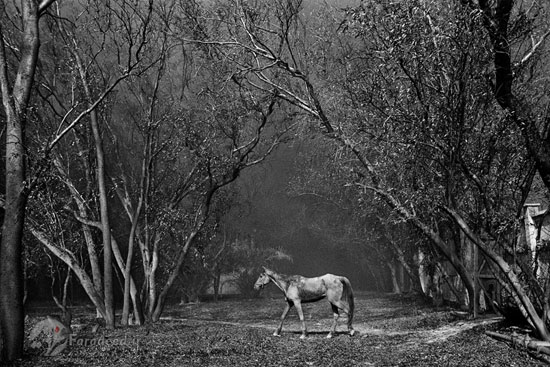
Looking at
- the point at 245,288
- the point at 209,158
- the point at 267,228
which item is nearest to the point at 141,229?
the point at 209,158

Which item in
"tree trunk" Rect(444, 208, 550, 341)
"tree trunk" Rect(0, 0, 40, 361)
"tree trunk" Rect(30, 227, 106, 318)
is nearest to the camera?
"tree trunk" Rect(0, 0, 40, 361)

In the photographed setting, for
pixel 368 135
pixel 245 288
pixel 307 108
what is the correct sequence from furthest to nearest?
pixel 245 288 < pixel 307 108 < pixel 368 135

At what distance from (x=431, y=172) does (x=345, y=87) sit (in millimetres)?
3773

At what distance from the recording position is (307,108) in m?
16.4

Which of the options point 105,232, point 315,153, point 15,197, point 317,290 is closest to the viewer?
point 15,197

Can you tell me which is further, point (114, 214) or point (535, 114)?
point (114, 214)

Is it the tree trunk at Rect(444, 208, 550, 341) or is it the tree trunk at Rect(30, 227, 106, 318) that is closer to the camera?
the tree trunk at Rect(444, 208, 550, 341)

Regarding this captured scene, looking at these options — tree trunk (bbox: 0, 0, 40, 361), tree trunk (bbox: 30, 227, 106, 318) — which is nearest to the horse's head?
tree trunk (bbox: 30, 227, 106, 318)

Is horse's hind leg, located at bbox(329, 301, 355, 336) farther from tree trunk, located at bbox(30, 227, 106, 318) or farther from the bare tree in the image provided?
the bare tree

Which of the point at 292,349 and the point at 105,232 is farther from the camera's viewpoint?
the point at 105,232

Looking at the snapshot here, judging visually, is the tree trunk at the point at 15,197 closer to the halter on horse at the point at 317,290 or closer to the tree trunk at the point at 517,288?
the halter on horse at the point at 317,290

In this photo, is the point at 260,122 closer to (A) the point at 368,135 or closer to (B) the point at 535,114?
(A) the point at 368,135

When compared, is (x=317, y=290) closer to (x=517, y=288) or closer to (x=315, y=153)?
(x=517, y=288)

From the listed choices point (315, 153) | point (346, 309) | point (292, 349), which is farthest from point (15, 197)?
point (315, 153)
